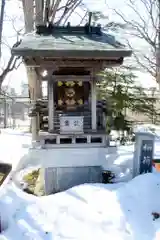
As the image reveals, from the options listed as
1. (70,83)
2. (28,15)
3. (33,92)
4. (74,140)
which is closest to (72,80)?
(70,83)

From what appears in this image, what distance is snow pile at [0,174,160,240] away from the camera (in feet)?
10.9

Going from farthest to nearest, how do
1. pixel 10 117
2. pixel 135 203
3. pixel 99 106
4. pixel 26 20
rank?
pixel 10 117 → pixel 26 20 → pixel 99 106 → pixel 135 203

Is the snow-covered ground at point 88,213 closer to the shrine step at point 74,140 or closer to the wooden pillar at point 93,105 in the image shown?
the shrine step at point 74,140

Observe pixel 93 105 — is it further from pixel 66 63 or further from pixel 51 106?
pixel 66 63

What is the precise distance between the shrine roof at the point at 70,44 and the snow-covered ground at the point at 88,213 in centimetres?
168

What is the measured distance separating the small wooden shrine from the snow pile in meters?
0.75

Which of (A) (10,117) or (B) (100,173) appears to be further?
(A) (10,117)

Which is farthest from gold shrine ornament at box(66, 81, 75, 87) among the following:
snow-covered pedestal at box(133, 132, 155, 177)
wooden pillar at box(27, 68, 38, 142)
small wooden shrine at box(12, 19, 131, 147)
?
snow-covered pedestal at box(133, 132, 155, 177)

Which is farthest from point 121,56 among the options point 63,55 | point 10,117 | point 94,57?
point 10,117

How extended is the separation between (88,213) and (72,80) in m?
1.82

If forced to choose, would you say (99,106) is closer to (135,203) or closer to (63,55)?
(63,55)

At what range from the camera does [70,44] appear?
4285 mm

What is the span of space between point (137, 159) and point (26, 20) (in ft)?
17.1

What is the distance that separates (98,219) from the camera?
11.7ft
